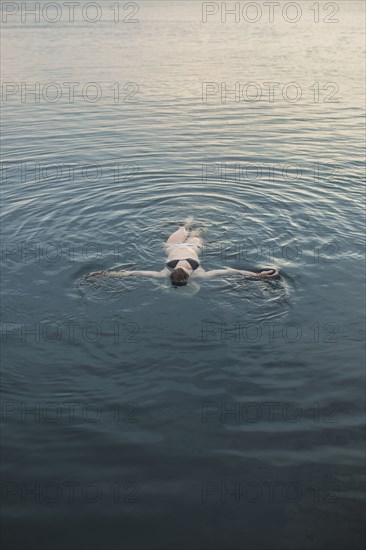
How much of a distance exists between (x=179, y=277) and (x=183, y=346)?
6.80 ft

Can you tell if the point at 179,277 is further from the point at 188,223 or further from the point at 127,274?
the point at 188,223

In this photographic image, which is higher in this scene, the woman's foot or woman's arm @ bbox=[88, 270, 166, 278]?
the woman's foot

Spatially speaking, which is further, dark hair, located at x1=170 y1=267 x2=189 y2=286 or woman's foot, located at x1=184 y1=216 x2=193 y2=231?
woman's foot, located at x1=184 y1=216 x2=193 y2=231

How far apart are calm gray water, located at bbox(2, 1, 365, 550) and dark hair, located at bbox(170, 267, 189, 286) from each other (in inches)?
9.6

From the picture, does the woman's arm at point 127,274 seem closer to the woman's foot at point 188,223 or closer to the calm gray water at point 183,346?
the calm gray water at point 183,346

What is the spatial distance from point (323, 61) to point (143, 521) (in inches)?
1761

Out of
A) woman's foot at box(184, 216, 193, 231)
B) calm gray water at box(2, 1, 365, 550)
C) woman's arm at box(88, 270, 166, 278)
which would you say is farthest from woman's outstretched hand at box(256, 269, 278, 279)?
woman's foot at box(184, 216, 193, 231)

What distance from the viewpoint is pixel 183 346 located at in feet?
36.2

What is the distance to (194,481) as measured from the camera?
8.05 meters

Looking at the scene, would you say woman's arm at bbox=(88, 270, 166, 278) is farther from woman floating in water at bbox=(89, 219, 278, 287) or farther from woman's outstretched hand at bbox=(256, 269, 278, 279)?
woman's outstretched hand at bbox=(256, 269, 278, 279)

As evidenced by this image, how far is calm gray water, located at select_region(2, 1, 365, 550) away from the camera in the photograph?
7.67m

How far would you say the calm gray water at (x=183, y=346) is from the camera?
7667 millimetres

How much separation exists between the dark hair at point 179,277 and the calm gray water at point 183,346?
0.24 m

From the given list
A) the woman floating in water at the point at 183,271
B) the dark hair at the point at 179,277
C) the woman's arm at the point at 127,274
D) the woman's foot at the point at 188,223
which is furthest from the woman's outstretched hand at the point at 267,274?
the woman's foot at the point at 188,223
